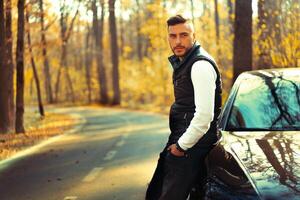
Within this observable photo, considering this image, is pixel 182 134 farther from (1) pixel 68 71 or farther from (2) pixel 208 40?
(1) pixel 68 71

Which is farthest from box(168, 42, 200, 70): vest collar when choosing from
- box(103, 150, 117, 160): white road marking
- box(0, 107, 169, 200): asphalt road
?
box(103, 150, 117, 160): white road marking

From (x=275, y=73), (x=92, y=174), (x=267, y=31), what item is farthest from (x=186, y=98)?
(x=267, y=31)

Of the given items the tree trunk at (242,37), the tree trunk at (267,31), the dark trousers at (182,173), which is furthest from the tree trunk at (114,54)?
the dark trousers at (182,173)

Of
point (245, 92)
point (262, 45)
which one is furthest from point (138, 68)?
point (245, 92)

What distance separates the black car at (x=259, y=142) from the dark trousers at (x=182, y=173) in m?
0.10

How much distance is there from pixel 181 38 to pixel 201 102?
0.55 m

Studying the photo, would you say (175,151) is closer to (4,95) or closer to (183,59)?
(183,59)

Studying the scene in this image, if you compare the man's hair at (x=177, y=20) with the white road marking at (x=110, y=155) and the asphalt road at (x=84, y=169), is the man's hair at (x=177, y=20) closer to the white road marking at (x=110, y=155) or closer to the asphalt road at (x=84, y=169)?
the asphalt road at (x=84, y=169)

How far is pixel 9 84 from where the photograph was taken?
18.7 metres

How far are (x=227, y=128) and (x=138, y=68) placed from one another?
54008 mm

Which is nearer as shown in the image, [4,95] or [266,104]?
[266,104]

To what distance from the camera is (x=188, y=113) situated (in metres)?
4.13

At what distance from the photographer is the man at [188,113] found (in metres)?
3.90

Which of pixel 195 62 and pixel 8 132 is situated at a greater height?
pixel 195 62
